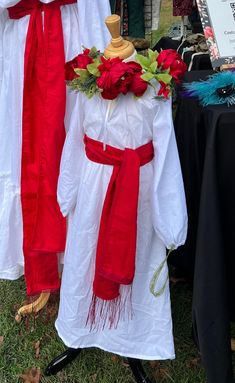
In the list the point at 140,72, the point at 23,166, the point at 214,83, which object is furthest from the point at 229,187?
the point at 23,166

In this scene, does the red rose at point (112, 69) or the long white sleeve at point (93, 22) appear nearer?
the red rose at point (112, 69)

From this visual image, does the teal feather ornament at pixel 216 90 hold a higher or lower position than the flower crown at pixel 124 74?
lower

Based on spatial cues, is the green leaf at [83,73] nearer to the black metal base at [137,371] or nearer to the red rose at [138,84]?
the red rose at [138,84]

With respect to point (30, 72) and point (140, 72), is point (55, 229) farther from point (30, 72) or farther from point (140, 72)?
point (140, 72)

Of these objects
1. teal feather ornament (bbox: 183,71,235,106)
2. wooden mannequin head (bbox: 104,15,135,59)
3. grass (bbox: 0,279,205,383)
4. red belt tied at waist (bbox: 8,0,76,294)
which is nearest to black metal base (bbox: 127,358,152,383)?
→ grass (bbox: 0,279,205,383)

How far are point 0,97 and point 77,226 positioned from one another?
0.66 meters

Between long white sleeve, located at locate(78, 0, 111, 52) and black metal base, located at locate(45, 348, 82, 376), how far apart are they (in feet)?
3.74

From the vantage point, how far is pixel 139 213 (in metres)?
1.37

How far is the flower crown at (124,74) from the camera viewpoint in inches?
45.2

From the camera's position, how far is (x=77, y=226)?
1.42 m

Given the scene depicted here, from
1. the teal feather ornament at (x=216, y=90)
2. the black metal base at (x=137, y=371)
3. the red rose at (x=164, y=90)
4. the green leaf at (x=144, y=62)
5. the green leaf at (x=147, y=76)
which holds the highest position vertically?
the green leaf at (x=144, y=62)

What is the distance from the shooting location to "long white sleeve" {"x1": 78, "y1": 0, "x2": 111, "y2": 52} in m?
1.49

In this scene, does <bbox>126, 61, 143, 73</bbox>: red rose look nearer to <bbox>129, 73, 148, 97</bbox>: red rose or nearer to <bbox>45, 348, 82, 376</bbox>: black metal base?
<bbox>129, 73, 148, 97</bbox>: red rose

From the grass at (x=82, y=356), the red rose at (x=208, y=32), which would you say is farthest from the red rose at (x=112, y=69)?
the grass at (x=82, y=356)
